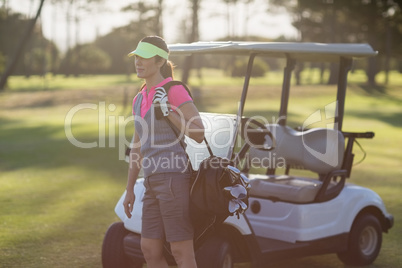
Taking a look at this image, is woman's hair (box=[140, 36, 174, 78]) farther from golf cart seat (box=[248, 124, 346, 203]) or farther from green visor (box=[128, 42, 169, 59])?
golf cart seat (box=[248, 124, 346, 203])

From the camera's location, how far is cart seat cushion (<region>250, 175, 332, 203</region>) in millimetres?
5410

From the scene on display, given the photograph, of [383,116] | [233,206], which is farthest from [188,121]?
[383,116]

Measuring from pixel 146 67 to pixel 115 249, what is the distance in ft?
5.72

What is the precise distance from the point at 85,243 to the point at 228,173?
3.04 metres

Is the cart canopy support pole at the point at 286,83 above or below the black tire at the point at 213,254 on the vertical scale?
above

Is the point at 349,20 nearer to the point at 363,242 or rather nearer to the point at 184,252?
the point at 363,242

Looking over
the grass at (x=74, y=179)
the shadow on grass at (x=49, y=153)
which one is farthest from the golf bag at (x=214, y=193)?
the shadow on grass at (x=49, y=153)

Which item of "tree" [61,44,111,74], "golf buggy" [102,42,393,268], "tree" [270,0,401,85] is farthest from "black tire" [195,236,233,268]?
"tree" [61,44,111,74]

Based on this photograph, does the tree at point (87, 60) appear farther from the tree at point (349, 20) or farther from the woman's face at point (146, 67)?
the woman's face at point (146, 67)

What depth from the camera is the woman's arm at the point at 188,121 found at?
11.9 feet

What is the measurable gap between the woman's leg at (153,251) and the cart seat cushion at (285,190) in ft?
6.12

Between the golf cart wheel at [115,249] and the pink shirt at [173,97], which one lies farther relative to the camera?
the golf cart wheel at [115,249]

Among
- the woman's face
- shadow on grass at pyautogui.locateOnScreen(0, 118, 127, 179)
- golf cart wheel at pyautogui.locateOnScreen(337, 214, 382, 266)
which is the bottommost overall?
shadow on grass at pyautogui.locateOnScreen(0, 118, 127, 179)

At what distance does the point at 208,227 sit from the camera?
3.78 m
